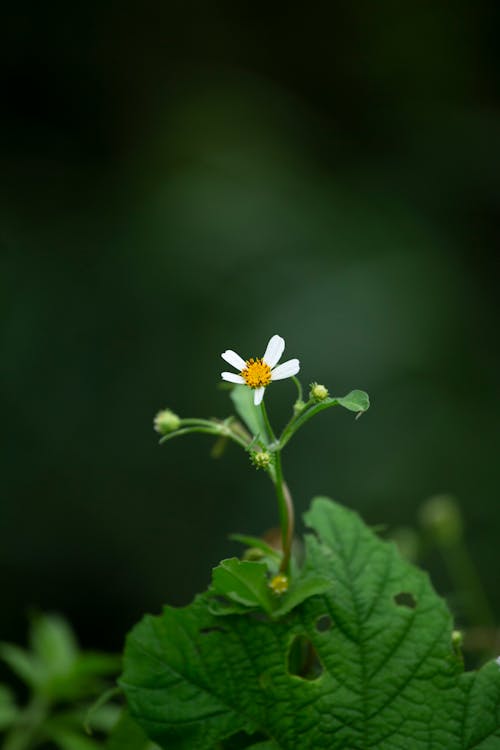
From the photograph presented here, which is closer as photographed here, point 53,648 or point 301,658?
point 301,658

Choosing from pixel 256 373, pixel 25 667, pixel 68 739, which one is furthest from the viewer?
pixel 25 667

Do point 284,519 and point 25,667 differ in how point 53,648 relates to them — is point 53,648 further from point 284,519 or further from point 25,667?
point 284,519

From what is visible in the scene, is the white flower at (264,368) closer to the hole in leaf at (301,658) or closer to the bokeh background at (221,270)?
the hole in leaf at (301,658)

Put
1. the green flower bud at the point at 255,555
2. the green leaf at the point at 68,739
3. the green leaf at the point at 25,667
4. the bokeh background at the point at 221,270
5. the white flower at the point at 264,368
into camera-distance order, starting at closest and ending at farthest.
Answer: the white flower at the point at 264,368 → the green flower bud at the point at 255,555 → the green leaf at the point at 68,739 → the green leaf at the point at 25,667 → the bokeh background at the point at 221,270

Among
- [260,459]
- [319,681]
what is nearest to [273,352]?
[260,459]

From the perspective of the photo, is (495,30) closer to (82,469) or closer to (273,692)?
(82,469)

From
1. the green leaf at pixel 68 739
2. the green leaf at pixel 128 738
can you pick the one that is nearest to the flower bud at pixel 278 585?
the green leaf at pixel 128 738

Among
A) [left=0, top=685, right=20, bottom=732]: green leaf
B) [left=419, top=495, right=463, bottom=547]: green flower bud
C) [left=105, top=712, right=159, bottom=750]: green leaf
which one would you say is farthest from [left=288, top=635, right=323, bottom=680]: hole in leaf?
[left=419, top=495, right=463, bottom=547]: green flower bud
